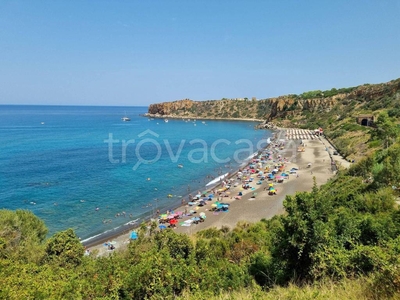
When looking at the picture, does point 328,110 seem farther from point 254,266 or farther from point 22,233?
point 22,233

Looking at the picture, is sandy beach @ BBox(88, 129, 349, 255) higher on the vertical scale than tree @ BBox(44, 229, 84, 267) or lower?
lower

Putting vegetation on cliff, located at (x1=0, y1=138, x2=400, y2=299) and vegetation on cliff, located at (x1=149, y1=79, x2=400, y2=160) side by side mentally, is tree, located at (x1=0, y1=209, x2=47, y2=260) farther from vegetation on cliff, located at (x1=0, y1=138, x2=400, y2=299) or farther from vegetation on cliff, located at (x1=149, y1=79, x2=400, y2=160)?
vegetation on cliff, located at (x1=149, y1=79, x2=400, y2=160)

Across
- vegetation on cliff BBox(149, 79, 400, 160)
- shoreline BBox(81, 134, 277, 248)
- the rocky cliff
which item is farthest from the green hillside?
the rocky cliff

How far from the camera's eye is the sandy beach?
929 inches

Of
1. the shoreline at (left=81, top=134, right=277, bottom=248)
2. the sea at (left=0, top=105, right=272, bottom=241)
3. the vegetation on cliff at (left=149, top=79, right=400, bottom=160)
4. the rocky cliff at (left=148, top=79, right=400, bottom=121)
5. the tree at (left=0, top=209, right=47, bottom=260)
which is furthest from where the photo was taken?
the rocky cliff at (left=148, top=79, right=400, bottom=121)

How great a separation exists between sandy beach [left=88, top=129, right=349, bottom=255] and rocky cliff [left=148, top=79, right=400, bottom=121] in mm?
33652

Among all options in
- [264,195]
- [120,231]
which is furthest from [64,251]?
[264,195]

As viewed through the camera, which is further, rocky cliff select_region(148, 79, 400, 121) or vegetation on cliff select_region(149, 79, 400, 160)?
rocky cliff select_region(148, 79, 400, 121)

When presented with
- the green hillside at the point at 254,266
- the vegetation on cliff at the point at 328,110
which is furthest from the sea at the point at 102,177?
the vegetation on cliff at the point at 328,110

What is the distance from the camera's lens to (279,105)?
113062 mm

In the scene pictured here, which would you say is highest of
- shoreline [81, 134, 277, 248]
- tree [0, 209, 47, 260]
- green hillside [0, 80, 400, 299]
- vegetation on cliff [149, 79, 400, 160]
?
vegetation on cliff [149, 79, 400, 160]

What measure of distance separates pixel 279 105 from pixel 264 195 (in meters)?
89.2

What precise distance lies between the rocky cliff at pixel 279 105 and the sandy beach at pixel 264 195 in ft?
110

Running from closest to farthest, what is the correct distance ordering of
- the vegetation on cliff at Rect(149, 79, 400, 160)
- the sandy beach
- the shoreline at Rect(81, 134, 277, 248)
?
the shoreline at Rect(81, 134, 277, 248) → the sandy beach → the vegetation on cliff at Rect(149, 79, 400, 160)
